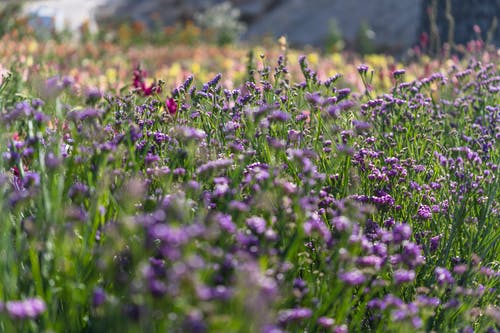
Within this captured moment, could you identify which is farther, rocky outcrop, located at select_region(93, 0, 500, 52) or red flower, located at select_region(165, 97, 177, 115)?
rocky outcrop, located at select_region(93, 0, 500, 52)

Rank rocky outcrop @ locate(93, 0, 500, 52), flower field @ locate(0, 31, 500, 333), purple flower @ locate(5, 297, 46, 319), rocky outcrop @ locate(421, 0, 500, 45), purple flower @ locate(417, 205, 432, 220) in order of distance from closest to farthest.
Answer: purple flower @ locate(5, 297, 46, 319), flower field @ locate(0, 31, 500, 333), purple flower @ locate(417, 205, 432, 220), rocky outcrop @ locate(421, 0, 500, 45), rocky outcrop @ locate(93, 0, 500, 52)

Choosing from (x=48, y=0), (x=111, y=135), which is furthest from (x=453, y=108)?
(x=48, y=0)

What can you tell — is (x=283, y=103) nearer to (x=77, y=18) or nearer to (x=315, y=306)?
(x=315, y=306)

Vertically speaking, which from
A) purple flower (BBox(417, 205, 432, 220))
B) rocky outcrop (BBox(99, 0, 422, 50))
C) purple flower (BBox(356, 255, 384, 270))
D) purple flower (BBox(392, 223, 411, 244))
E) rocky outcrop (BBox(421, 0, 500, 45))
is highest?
Answer: purple flower (BBox(392, 223, 411, 244))

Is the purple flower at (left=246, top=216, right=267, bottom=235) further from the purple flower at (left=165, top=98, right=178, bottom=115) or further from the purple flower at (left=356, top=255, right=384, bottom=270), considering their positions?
the purple flower at (left=165, top=98, right=178, bottom=115)

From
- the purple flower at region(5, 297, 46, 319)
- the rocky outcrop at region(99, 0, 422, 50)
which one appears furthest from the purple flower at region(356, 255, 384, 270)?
the rocky outcrop at region(99, 0, 422, 50)

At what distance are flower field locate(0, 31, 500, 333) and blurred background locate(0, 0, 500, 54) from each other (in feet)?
23.4

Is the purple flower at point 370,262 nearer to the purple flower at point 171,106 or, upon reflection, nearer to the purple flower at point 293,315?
the purple flower at point 293,315

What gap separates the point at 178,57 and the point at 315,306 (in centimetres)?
974

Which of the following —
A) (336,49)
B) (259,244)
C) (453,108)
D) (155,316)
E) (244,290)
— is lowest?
(336,49)

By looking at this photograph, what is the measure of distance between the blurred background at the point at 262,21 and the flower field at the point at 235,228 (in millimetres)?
7131

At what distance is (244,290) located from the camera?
1.38 m

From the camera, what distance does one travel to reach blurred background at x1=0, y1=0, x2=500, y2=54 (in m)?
11.1

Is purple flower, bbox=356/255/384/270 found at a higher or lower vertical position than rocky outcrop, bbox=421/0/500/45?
higher
